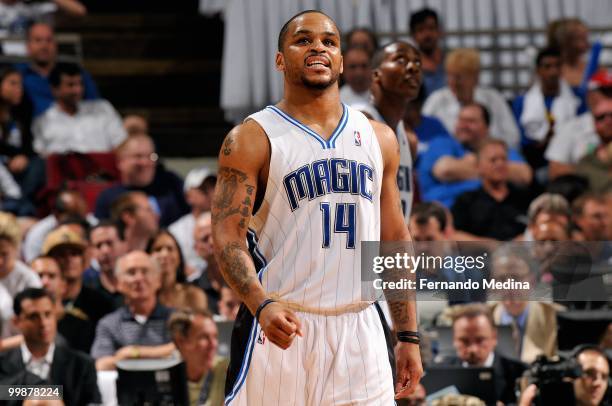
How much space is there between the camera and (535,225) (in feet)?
26.8

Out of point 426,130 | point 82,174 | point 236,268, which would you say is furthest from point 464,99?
point 236,268

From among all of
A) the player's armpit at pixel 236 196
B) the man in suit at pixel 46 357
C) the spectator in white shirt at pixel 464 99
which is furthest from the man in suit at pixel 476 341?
the spectator in white shirt at pixel 464 99

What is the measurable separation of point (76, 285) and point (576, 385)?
3.32 metres

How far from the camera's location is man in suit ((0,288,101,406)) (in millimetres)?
6449

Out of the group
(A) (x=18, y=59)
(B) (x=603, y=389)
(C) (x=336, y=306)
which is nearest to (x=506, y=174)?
(B) (x=603, y=389)

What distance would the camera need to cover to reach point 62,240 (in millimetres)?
8164

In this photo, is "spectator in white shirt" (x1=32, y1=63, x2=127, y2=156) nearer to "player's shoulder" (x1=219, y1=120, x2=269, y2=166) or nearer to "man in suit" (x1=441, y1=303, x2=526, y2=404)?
"man in suit" (x1=441, y1=303, x2=526, y2=404)

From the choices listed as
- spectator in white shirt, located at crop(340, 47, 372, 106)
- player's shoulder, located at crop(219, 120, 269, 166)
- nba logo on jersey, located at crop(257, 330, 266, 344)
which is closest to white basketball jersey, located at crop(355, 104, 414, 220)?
player's shoulder, located at crop(219, 120, 269, 166)

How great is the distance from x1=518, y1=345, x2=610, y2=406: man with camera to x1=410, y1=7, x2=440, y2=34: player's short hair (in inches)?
186

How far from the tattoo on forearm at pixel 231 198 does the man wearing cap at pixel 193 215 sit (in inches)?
181

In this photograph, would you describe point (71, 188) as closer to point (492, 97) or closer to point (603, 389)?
point (492, 97)

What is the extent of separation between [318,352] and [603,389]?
8.73 ft

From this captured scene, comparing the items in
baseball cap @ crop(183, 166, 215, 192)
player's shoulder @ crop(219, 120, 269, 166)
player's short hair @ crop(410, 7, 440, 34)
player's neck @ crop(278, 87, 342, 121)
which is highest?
player's short hair @ crop(410, 7, 440, 34)

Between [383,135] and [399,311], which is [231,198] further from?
[399,311]
